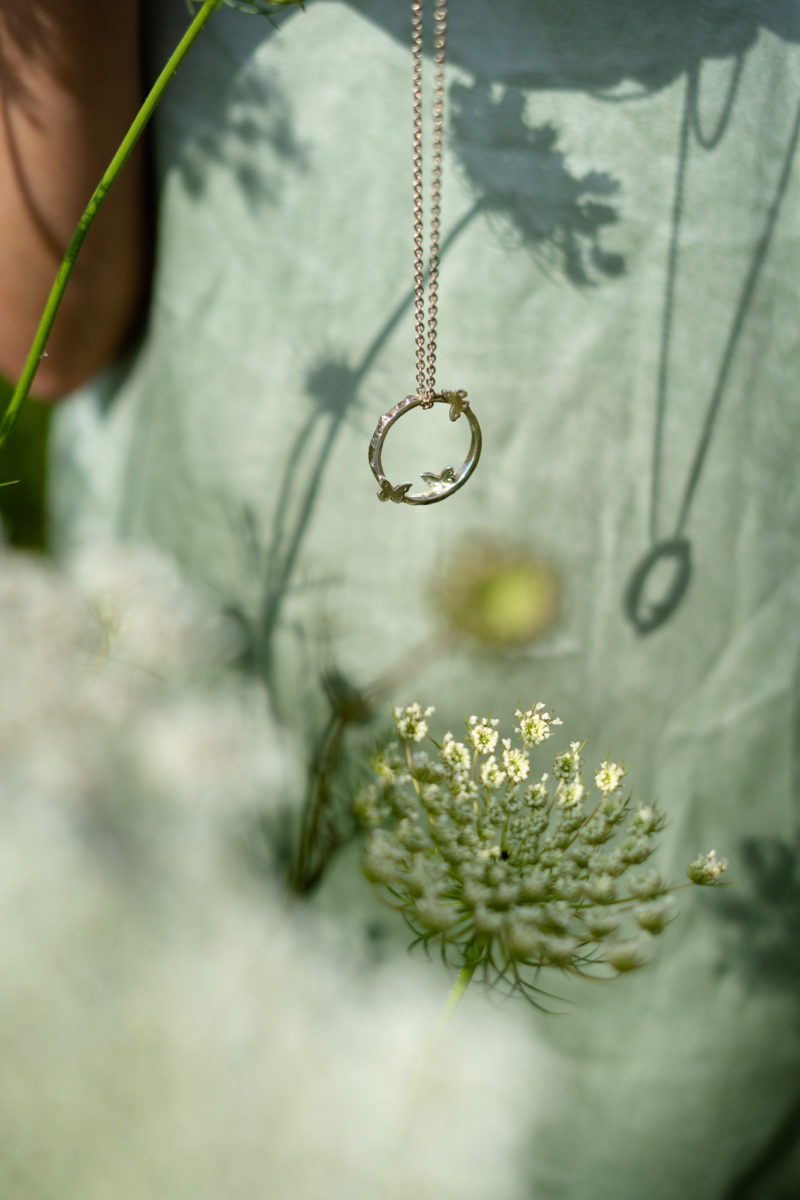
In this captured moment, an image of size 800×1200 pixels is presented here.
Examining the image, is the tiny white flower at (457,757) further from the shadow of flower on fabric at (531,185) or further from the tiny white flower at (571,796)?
the shadow of flower on fabric at (531,185)

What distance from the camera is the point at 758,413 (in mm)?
340

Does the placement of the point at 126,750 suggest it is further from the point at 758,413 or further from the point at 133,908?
the point at 758,413

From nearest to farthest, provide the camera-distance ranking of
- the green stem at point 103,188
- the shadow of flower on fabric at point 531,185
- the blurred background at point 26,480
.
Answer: the green stem at point 103,188 → the shadow of flower on fabric at point 531,185 → the blurred background at point 26,480

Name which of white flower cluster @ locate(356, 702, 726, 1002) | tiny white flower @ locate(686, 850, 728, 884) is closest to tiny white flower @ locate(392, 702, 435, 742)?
white flower cluster @ locate(356, 702, 726, 1002)

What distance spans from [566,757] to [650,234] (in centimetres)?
20

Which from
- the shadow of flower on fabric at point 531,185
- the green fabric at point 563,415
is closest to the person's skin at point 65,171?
the green fabric at point 563,415

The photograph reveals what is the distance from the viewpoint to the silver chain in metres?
0.26

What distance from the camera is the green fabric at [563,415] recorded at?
322mm

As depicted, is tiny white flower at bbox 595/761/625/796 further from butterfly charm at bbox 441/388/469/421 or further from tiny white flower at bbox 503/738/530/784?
butterfly charm at bbox 441/388/469/421

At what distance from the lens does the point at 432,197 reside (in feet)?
1.09

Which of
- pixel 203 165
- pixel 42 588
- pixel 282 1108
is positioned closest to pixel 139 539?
pixel 42 588

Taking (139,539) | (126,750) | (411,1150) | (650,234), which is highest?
(650,234)

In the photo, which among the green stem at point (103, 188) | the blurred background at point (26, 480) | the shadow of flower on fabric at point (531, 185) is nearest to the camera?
the green stem at point (103, 188)

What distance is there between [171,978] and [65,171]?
0.35 m
